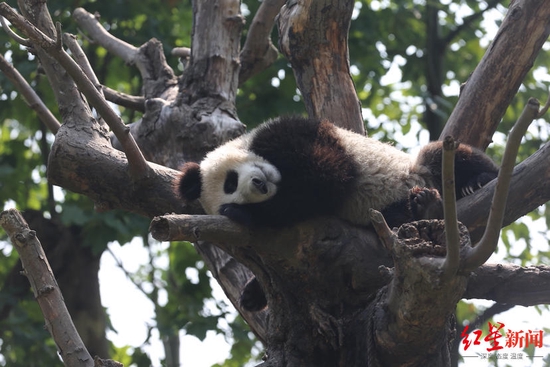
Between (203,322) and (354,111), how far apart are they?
2896 millimetres

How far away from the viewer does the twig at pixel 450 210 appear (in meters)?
2.38

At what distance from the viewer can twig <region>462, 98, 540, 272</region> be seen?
2289 mm

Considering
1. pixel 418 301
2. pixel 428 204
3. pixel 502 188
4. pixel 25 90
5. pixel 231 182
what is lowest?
pixel 418 301

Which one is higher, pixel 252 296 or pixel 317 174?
pixel 317 174

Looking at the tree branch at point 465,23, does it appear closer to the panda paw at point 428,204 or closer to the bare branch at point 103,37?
the bare branch at point 103,37

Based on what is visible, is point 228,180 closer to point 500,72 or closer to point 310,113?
point 310,113

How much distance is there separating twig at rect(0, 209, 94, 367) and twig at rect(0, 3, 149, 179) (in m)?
0.70

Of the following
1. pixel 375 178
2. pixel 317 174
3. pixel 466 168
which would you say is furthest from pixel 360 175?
pixel 466 168

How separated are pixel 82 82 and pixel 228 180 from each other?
4.63ft

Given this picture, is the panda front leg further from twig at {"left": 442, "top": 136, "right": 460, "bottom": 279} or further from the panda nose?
twig at {"left": 442, "top": 136, "right": 460, "bottom": 279}

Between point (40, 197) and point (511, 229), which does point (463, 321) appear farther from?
point (40, 197)

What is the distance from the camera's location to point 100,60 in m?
10.2

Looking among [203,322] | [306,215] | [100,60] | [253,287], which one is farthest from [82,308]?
[306,215]

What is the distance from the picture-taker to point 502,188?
2434 mm
